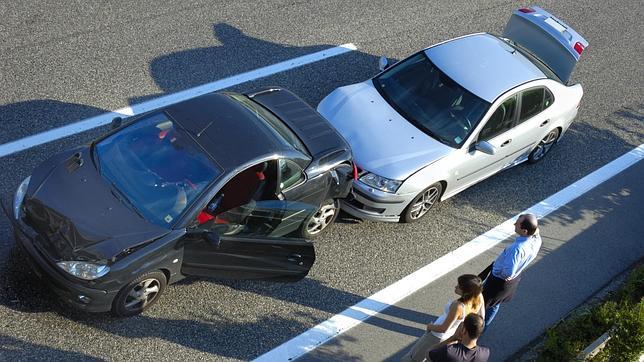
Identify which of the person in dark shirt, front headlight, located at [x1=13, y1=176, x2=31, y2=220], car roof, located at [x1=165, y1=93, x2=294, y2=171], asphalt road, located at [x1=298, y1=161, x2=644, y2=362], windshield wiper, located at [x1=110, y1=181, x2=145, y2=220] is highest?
car roof, located at [x1=165, y1=93, x2=294, y2=171]

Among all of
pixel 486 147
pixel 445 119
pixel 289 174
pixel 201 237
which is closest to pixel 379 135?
pixel 445 119

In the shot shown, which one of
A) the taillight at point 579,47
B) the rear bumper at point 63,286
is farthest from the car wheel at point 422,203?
→ the rear bumper at point 63,286

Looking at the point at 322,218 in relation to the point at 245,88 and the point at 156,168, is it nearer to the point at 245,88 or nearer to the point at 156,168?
the point at 156,168

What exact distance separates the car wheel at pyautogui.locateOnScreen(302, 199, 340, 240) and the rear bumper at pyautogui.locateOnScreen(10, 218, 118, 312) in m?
2.37

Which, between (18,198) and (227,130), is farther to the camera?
(227,130)

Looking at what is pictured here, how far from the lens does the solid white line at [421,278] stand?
7.38 m

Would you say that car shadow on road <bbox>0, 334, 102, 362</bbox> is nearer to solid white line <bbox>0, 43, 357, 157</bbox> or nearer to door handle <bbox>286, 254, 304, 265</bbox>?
door handle <bbox>286, 254, 304, 265</bbox>

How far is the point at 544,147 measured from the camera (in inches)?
409

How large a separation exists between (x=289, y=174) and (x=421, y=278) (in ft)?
6.77

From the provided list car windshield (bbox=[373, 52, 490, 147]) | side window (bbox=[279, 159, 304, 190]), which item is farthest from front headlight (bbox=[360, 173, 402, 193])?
side window (bbox=[279, 159, 304, 190])

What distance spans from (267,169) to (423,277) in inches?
92.0

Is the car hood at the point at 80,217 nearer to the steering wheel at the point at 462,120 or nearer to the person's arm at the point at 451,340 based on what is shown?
the person's arm at the point at 451,340

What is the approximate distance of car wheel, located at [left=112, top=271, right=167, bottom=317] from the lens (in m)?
6.76

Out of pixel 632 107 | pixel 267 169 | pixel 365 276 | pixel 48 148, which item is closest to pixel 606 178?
pixel 632 107
